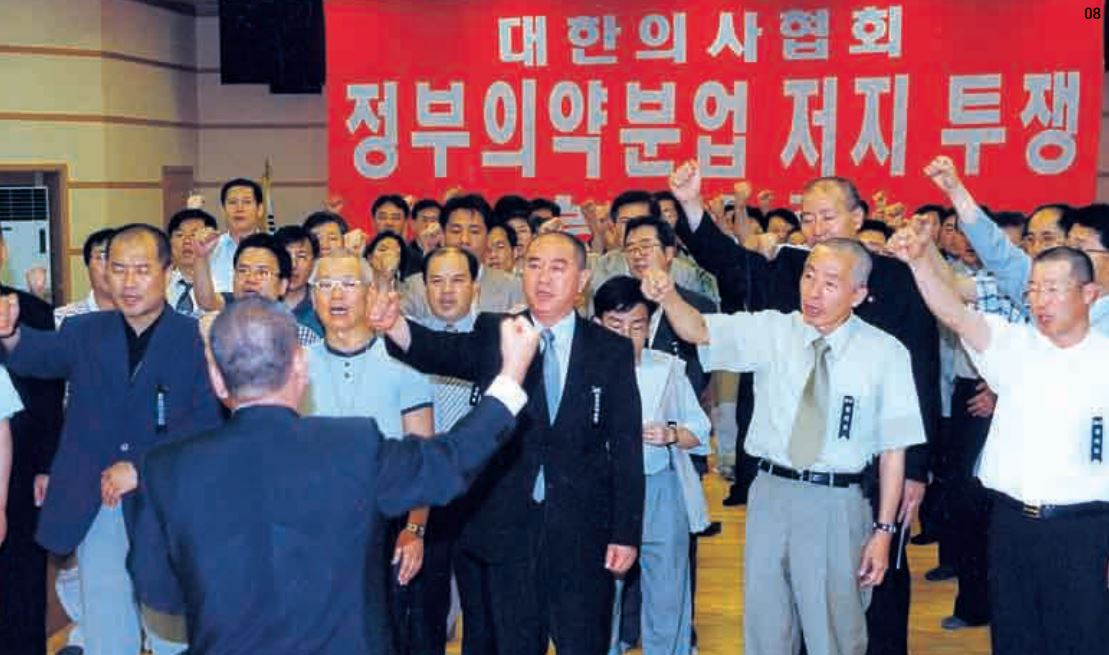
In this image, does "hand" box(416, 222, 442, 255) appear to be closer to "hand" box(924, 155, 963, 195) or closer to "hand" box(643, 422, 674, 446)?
"hand" box(643, 422, 674, 446)

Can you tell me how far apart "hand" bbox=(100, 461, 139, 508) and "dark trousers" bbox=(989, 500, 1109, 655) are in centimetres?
248

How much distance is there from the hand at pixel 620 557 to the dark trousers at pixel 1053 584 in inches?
41.0

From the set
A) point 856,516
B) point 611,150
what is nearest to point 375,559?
point 856,516

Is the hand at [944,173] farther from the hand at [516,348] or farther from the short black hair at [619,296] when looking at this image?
the hand at [516,348]

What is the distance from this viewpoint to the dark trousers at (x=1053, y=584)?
3.74 m

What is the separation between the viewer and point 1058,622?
378 centimetres

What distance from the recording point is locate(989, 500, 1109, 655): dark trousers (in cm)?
374

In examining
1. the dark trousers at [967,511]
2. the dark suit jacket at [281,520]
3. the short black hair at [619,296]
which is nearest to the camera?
the dark suit jacket at [281,520]

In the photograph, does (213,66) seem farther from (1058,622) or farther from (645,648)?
(1058,622)

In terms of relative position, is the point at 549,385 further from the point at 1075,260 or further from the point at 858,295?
the point at 1075,260

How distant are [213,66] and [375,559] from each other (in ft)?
32.5

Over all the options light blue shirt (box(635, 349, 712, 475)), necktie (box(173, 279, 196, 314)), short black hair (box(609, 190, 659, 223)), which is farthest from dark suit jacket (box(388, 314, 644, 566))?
short black hair (box(609, 190, 659, 223))

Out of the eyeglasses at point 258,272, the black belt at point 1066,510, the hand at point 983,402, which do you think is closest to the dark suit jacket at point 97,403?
the eyeglasses at point 258,272

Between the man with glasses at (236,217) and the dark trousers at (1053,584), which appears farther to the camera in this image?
the man with glasses at (236,217)
